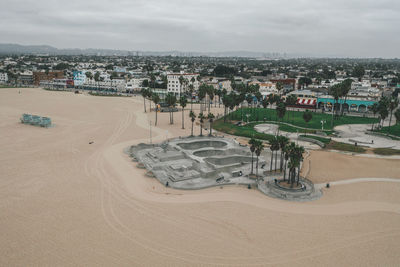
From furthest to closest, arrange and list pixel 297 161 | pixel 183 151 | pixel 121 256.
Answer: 1. pixel 183 151
2. pixel 297 161
3. pixel 121 256

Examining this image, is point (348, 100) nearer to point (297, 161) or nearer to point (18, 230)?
point (297, 161)

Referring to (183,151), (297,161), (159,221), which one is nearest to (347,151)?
(297,161)

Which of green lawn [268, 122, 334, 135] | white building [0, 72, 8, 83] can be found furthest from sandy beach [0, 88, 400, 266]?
white building [0, 72, 8, 83]

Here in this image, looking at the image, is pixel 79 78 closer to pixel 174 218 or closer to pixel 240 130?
pixel 240 130

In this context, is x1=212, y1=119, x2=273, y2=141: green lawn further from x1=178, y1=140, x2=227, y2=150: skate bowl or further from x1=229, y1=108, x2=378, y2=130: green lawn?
x1=178, y1=140, x2=227, y2=150: skate bowl

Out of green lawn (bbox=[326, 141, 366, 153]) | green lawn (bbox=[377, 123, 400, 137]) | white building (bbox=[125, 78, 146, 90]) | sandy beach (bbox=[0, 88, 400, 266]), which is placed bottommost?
sandy beach (bbox=[0, 88, 400, 266])
